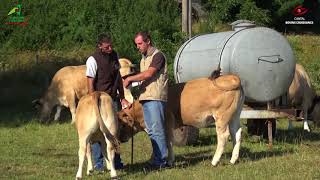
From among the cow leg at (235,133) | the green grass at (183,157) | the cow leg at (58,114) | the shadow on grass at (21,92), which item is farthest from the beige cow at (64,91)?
the cow leg at (235,133)

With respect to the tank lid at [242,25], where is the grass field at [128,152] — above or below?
below

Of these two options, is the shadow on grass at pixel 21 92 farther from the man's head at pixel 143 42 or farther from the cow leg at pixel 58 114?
the man's head at pixel 143 42

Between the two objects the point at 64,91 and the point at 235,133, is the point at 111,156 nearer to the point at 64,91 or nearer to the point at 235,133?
the point at 235,133

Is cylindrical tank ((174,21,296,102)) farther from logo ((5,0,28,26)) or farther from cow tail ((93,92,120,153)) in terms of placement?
logo ((5,0,28,26))

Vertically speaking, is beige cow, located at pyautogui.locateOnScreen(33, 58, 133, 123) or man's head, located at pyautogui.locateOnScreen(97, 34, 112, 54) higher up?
man's head, located at pyautogui.locateOnScreen(97, 34, 112, 54)

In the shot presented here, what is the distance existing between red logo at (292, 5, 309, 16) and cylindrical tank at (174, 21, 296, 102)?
85.7ft

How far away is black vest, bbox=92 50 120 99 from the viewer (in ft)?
33.7

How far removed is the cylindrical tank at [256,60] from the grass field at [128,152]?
1.22 metres

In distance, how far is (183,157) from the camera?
12109mm

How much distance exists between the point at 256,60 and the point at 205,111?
2.15 metres

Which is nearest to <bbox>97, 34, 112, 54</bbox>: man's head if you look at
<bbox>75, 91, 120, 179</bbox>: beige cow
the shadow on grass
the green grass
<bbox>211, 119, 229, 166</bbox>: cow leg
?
<bbox>75, 91, 120, 179</bbox>: beige cow

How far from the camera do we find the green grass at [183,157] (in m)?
10.0

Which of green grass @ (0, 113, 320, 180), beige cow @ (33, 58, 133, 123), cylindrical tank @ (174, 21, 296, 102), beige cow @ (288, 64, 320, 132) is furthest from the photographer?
beige cow @ (33, 58, 133, 123)

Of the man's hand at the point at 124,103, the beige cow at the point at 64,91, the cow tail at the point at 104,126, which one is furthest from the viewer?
the beige cow at the point at 64,91
